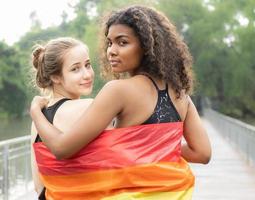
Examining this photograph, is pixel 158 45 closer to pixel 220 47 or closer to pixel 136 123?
pixel 136 123

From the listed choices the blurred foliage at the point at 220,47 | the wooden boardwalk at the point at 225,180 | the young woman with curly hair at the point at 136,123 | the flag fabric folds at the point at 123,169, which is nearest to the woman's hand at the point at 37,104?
the young woman with curly hair at the point at 136,123

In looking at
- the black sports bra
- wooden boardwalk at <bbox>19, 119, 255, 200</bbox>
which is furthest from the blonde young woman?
wooden boardwalk at <bbox>19, 119, 255, 200</bbox>

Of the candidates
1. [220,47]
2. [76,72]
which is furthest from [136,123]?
[220,47]

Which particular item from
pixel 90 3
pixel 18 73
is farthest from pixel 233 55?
pixel 90 3

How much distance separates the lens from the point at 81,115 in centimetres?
213

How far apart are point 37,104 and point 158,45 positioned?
18.1 inches

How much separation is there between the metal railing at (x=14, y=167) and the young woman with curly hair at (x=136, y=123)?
5.78m

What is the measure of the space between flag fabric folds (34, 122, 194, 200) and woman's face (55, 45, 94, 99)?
0.90ft

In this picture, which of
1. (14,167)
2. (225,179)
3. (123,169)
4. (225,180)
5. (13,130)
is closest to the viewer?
(123,169)

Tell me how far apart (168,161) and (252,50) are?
168ft

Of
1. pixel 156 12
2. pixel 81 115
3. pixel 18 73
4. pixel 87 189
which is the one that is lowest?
pixel 18 73

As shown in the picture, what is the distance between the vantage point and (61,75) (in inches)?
92.5

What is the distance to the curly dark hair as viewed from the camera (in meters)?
2.15

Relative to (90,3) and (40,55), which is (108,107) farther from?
(90,3)
